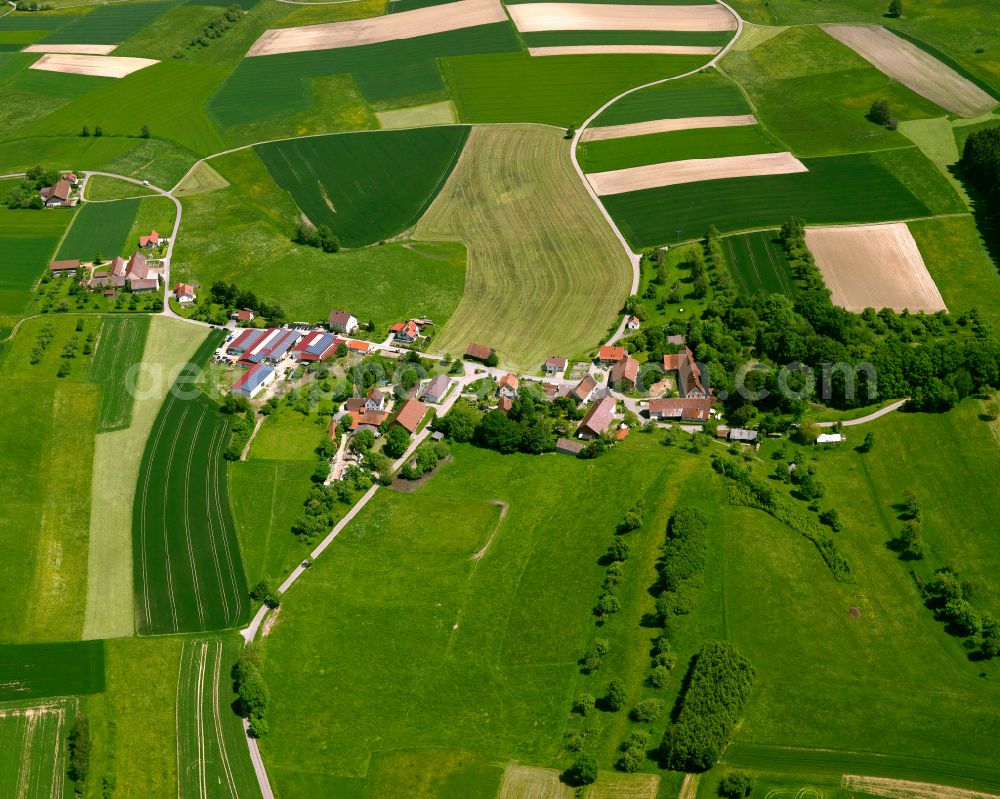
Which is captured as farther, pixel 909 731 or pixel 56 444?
pixel 56 444

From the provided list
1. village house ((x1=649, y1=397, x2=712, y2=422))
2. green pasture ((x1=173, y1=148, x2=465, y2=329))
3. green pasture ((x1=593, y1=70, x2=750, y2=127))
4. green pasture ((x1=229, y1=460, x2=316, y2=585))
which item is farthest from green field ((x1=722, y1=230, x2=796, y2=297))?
green pasture ((x1=229, y1=460, x2=316, y2=585))

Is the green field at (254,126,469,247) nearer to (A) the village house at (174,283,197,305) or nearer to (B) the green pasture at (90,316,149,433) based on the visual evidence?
(A) the village house at (174,283,197,305)

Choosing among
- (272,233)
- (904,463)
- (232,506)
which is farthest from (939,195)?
(232,506)

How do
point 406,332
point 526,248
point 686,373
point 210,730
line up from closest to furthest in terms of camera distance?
point 210,730 → point 686,373 → point 406,332 → point 526,248

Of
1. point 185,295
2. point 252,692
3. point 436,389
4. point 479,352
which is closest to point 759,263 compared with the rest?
point 479,352

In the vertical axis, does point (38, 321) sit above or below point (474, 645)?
above

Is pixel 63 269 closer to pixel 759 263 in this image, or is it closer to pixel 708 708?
pixel 759 263

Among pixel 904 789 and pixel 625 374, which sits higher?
pixel 625 374

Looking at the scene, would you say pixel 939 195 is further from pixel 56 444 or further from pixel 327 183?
pixel 56 444
